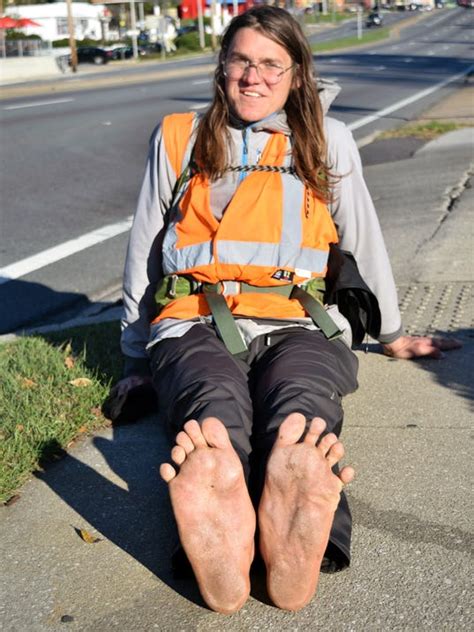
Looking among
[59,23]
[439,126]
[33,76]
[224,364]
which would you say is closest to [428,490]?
[224,364]

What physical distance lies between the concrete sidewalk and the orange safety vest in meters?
0.58

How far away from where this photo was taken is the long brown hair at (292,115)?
3.62 meters

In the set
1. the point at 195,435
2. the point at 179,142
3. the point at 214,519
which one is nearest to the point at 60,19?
the point at 179,142

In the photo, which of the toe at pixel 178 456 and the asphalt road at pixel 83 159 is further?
the asphalt road at pixel 83 159

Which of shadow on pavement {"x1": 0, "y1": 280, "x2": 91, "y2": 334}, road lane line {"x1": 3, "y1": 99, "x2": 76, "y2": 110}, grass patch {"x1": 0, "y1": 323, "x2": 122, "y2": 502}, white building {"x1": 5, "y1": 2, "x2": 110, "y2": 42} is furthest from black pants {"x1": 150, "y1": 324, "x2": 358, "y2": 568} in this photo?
white building {"x1": 5, "y1": 2, "x2": 110, "y2": 42}

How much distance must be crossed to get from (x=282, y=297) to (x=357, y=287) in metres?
0.33

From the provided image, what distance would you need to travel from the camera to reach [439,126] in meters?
15.2

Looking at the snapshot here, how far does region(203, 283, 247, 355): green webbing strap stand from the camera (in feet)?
11.2

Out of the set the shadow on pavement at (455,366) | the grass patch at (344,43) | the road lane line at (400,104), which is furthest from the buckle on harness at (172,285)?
the grass patch at (344,43)

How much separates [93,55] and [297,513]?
59.3 meters

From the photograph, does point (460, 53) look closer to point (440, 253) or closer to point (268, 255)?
point (440, 253)

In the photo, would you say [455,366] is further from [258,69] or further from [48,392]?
[48,392]

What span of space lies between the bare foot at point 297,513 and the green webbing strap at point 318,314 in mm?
891

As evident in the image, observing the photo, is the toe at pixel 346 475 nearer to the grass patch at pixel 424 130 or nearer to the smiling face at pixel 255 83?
A: the smiling face at pixel 255 83
